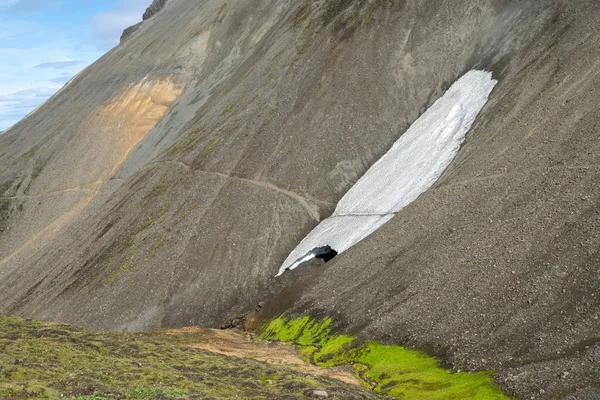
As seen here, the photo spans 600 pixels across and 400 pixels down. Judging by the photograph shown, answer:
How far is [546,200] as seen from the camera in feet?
115

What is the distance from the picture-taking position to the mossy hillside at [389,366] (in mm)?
27578

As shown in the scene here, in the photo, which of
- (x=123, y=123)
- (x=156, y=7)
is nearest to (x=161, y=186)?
(x=123, y=123)

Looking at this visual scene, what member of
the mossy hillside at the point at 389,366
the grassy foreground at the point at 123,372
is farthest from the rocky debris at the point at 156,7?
the grassy foreground at the point at 123,372

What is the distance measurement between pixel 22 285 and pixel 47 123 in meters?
53.2

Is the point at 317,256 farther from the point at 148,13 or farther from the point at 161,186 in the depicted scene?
the point at 148,13

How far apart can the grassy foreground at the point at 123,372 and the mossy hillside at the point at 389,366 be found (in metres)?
2.80

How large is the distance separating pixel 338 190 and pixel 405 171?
730cm

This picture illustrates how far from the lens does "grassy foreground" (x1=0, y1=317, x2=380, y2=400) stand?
2122 cm

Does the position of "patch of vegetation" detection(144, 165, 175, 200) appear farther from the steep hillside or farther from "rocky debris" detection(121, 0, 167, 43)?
"rocky debris" detection(121, 0, 167, 43)

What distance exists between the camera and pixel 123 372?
25.5 meters

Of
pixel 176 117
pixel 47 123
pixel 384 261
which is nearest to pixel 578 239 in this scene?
pixel 384 261

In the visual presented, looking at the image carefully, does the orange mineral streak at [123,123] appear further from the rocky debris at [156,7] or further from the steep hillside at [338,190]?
the rocky debris at [156,7]

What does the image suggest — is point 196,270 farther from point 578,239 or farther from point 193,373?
point 578,239

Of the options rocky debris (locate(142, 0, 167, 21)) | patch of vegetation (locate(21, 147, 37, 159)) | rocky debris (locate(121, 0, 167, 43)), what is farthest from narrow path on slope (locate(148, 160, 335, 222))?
rocky debris (locate(142, 0, 167, 21))
